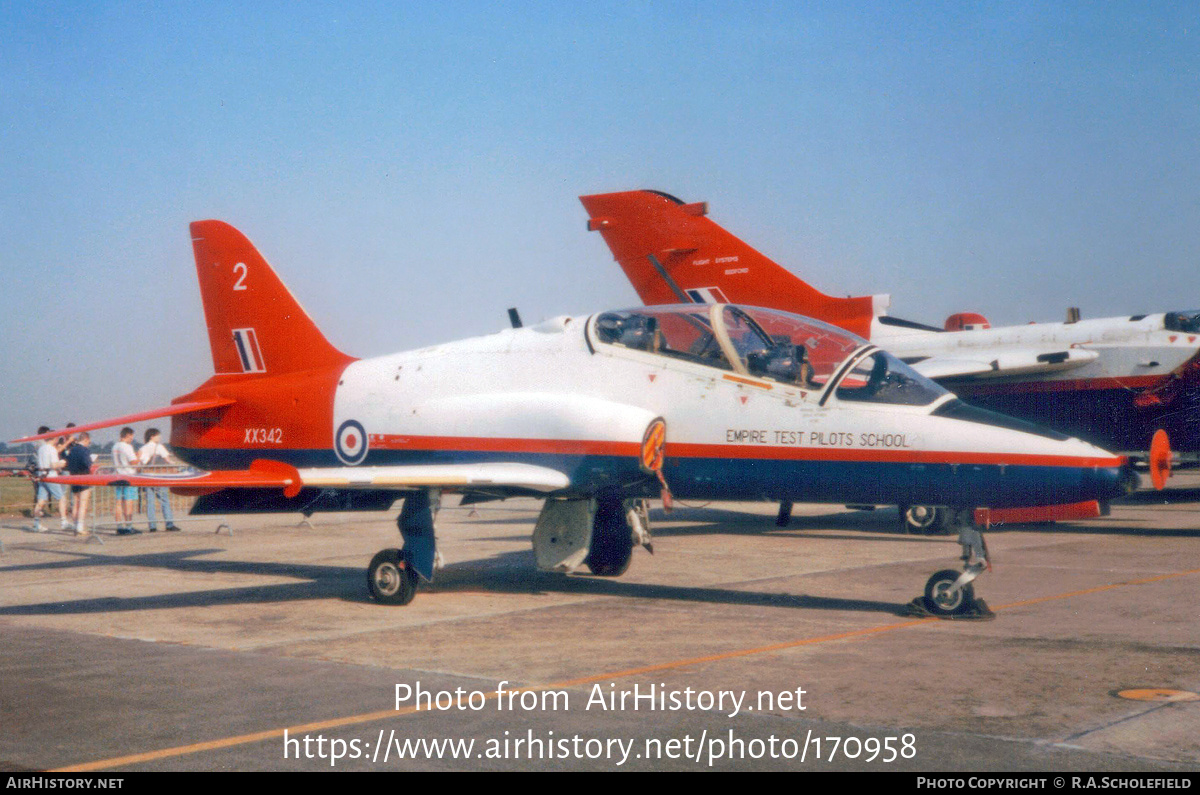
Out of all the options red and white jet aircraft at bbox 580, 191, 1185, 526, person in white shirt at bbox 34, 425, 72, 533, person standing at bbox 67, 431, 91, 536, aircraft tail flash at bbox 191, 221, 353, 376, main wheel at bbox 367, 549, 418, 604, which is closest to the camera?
main wheel at bbox 367, 549, 418, 604

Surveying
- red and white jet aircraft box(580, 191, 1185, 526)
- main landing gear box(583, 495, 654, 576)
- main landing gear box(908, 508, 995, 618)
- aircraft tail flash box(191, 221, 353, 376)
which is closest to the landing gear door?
main landing gear box(583, 495, 654, 576)

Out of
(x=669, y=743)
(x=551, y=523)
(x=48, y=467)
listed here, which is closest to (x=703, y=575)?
(x=551, y=523)

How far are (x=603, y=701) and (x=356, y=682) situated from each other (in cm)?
174

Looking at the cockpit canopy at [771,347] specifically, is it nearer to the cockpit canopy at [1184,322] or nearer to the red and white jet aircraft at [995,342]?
the red and white jet aircraft at [995,342]

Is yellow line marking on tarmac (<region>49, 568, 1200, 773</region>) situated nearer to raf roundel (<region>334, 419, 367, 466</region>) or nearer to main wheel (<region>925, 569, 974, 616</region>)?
main wheel (<region>925, 569, 974, 616</region>)

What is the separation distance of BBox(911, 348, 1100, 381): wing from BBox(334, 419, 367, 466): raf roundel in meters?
10.4

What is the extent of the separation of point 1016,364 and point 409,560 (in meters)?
12.3

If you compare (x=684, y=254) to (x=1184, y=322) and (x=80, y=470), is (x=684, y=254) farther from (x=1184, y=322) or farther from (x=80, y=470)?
(x=80, y=470)

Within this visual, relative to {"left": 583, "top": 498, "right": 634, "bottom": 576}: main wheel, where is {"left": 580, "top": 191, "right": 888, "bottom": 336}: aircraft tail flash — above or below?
above

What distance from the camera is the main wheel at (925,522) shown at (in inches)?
709

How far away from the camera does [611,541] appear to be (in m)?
12.3

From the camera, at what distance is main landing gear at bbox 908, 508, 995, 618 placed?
9414 mm

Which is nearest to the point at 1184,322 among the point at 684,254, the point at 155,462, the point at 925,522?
the point at 925,522
